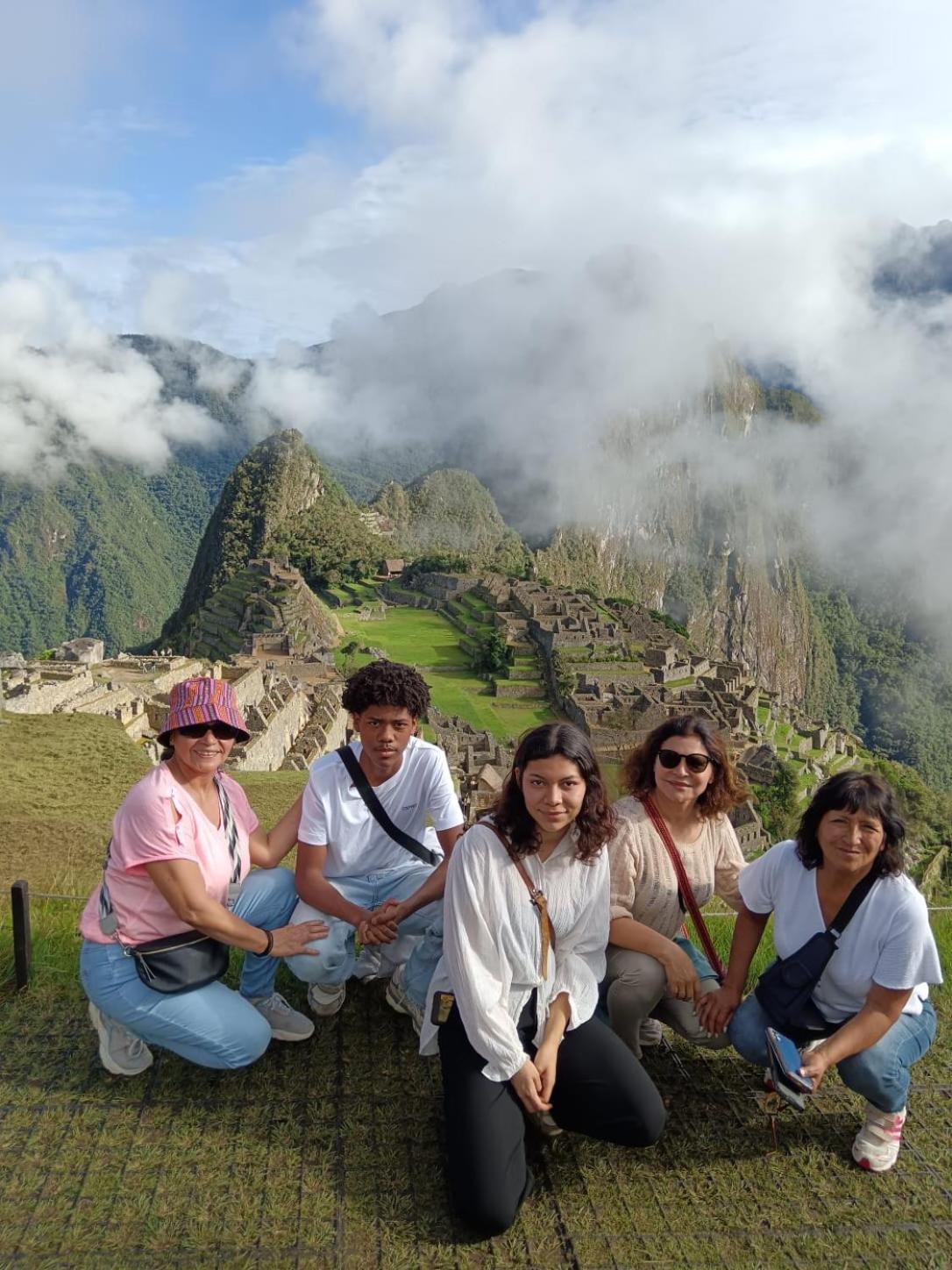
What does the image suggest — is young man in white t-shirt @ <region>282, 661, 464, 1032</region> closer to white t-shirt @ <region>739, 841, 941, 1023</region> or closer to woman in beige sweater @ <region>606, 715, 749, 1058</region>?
woman in beige sweater @ <region>606, 715, 749, 1058</region>

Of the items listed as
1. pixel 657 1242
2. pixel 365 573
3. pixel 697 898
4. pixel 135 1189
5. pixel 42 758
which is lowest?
pixel 365 573

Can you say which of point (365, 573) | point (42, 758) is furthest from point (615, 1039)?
point (365, 573)

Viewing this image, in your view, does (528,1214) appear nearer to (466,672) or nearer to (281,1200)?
(281,1200)

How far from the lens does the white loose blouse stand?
2.41m

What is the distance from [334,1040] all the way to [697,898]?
4.50ft

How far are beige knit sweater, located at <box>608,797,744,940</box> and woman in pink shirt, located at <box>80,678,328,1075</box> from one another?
1.09m

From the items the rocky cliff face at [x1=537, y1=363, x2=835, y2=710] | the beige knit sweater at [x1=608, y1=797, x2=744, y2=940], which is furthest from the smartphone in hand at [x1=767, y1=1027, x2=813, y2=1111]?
the rocky cliff face at [x1=537, y1=363, x2=835, y2=710]

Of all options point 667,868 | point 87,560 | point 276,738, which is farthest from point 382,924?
point 87,560

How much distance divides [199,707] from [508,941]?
1148 mm

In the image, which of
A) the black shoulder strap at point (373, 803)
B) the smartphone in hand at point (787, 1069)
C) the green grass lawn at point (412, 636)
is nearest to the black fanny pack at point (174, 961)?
the black shoulder strap at point (373, 803)

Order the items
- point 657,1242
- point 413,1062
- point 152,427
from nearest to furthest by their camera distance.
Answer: point 657,1242 → point 413,1062 → point 152,427

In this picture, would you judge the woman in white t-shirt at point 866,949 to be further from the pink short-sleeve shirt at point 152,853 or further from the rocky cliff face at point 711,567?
the rocky cliff face at point 711,567

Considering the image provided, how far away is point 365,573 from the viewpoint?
50812mm

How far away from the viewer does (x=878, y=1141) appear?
8.55 ft
